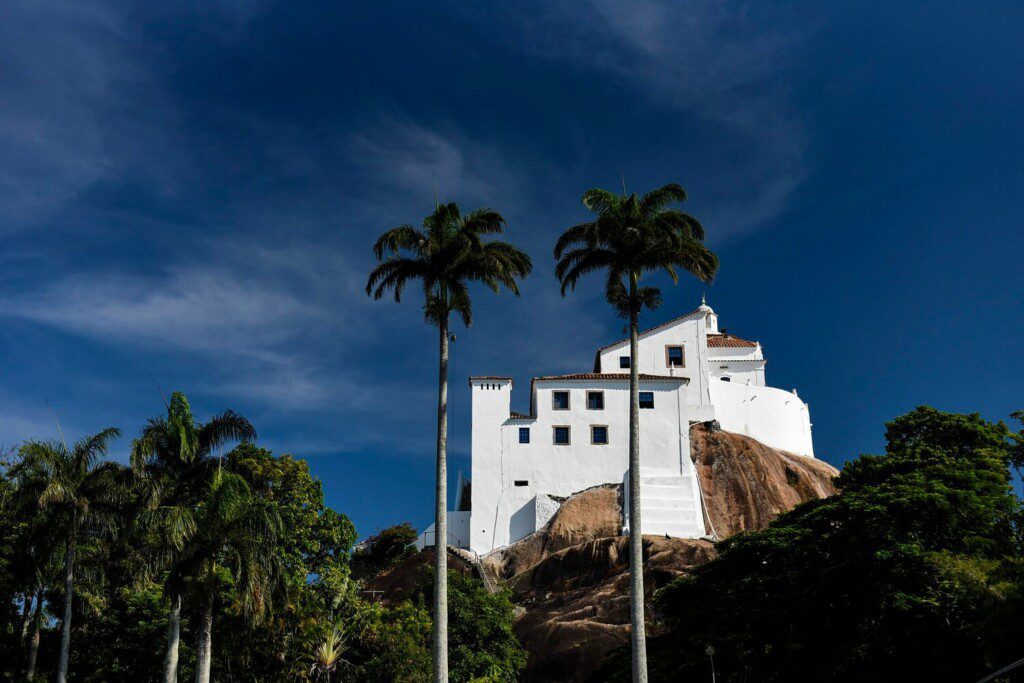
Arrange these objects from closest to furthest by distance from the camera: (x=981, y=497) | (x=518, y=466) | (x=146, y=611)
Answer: (x=981, y=497)
(x=146, y=611)
(x=518, y=466)

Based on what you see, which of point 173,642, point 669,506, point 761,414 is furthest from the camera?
point 761,414

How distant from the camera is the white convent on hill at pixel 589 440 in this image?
6219 cm

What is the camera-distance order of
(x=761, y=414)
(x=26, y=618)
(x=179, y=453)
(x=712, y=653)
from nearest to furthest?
(x=712, y=653), (x=179, y=453), (x=26, y=618), (x=761, y=414)

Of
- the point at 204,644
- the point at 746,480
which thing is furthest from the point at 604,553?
the point at 204,644

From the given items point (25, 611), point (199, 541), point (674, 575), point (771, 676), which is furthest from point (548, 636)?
point (25, 611)

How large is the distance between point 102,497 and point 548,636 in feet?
74.1

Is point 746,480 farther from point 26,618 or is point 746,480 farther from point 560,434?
point 26,618

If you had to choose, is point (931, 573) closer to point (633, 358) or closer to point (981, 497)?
point (981, 497)

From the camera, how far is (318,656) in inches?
1416

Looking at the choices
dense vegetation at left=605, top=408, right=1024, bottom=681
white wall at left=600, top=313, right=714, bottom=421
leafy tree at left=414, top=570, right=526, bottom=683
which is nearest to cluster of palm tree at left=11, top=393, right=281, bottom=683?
leafy tree at left=414, top=570, right=526, bottom=683

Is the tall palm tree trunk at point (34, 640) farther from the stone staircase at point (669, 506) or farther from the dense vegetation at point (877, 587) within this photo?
the stone staircase at point (669, 506)

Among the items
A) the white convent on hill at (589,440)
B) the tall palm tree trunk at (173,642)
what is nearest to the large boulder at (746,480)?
the white convent on hill at (589,440)

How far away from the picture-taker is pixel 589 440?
6506cm

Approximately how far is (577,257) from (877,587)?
14.5 metres
